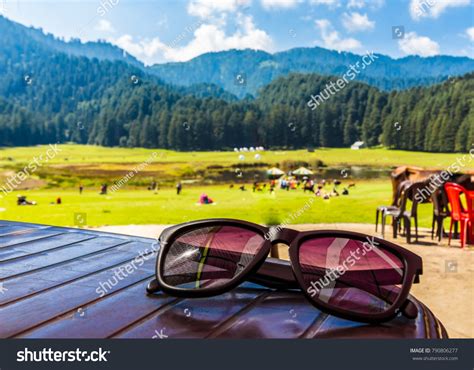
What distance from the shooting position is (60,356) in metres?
0.58

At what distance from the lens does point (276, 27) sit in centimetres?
2766

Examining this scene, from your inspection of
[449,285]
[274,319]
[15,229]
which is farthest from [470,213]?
[274,319]

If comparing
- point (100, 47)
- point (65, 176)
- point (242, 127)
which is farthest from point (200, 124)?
point (100, 47)

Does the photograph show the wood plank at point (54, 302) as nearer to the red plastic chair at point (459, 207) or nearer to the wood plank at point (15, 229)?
the wood plank at point (15, 229)

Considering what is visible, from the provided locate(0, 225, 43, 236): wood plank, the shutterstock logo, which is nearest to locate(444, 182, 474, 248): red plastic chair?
locate(0, 225, 43, 236): wood plank

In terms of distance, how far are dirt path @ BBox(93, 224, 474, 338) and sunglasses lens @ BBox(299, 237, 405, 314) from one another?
7.31 feet

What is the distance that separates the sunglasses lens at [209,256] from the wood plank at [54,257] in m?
0.37

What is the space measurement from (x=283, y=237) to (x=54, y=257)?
1.98 ft

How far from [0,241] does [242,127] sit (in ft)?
67.3

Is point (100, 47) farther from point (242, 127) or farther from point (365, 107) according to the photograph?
point (365, 107)

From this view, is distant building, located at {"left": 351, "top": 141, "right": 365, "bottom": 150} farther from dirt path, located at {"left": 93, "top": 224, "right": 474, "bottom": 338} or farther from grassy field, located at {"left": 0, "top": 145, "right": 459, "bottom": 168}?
dirt path, located at {"left": 93, "top": 224, "right": 474, "bottom": 338}

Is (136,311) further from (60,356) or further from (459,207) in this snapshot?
(459,207)

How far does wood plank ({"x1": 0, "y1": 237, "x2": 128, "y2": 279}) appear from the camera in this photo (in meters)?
1.02

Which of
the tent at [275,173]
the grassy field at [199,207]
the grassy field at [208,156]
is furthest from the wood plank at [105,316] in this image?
the grassy field at [208,156]
